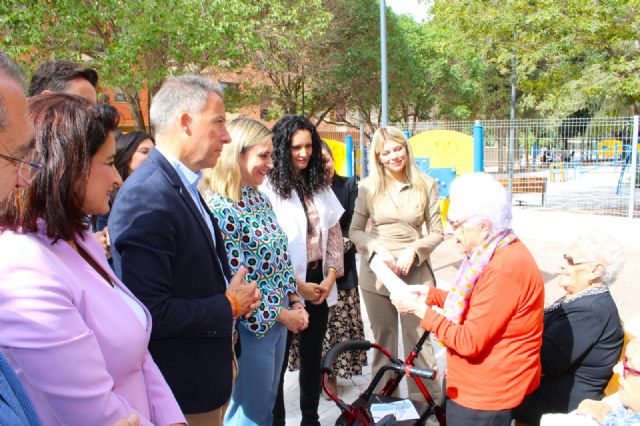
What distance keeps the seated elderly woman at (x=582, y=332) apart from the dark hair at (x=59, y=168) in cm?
211

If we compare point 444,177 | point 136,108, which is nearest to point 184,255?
point 444,177

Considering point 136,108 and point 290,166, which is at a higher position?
point 136,108

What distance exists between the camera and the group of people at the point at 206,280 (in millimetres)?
1184

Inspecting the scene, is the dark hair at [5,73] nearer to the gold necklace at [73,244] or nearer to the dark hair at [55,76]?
the gold necklace at [73,244]

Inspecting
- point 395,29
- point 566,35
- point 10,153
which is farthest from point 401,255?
point 395,29

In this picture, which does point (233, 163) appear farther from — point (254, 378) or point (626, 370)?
point (626, 370)

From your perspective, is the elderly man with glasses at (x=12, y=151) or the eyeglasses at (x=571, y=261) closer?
the elderly man with glasses at (x=12, y=151)

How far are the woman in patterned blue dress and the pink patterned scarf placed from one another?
715 millimetres

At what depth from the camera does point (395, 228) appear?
3588 mm

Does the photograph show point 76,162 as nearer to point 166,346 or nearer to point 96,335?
point 96,335

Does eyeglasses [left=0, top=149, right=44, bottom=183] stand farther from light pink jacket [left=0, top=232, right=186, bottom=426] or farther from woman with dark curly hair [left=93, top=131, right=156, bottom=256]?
woman with dark curly hair [left=93, top=131, right=156, bottom=256]

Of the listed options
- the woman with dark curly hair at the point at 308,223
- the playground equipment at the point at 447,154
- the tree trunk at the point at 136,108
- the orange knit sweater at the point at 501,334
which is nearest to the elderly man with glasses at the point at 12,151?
the orange knit sweater at the point at 501,334

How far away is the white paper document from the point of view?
243 centimetres

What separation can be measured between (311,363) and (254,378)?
0.82 metres
